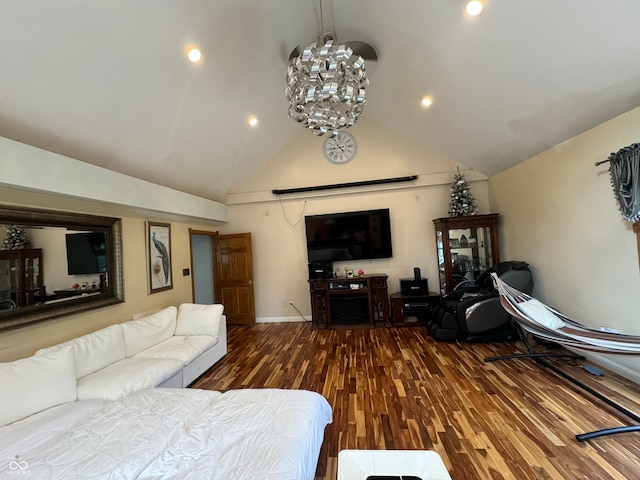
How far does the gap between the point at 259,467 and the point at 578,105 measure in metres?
3.94

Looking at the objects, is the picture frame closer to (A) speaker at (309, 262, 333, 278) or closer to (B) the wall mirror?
(B) the wall mirror

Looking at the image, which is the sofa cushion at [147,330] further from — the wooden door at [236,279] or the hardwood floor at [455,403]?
the wooden door at [236,279]

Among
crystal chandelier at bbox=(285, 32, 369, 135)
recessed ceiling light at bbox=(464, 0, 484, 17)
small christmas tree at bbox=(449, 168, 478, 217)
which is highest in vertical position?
recessed ceiling light at bbox=(464, 0, 484, 17)

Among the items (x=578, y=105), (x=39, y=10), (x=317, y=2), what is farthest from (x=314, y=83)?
(x=578, y=105)

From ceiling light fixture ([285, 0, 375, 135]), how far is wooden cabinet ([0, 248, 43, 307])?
281cm

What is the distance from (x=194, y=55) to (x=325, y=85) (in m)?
1.53

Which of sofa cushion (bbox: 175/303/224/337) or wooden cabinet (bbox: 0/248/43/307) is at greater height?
wooden cabinet (bbox: 0/248/43/307)

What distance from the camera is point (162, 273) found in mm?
4254

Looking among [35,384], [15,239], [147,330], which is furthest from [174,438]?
[15,239]

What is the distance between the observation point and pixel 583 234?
3037mm

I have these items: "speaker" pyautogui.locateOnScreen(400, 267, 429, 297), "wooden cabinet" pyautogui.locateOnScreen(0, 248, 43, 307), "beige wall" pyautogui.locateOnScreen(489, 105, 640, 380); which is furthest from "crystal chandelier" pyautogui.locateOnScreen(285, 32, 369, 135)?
"speaker" pyautogui.locateOnScreen(400, 267, 429, 297)

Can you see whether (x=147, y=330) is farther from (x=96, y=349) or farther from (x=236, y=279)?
(x=236, y=279)

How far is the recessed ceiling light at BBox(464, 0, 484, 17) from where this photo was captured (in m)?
2.15

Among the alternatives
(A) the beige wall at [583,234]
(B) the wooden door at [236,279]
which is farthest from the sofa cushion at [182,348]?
(A) the beige wall at [583,234]
